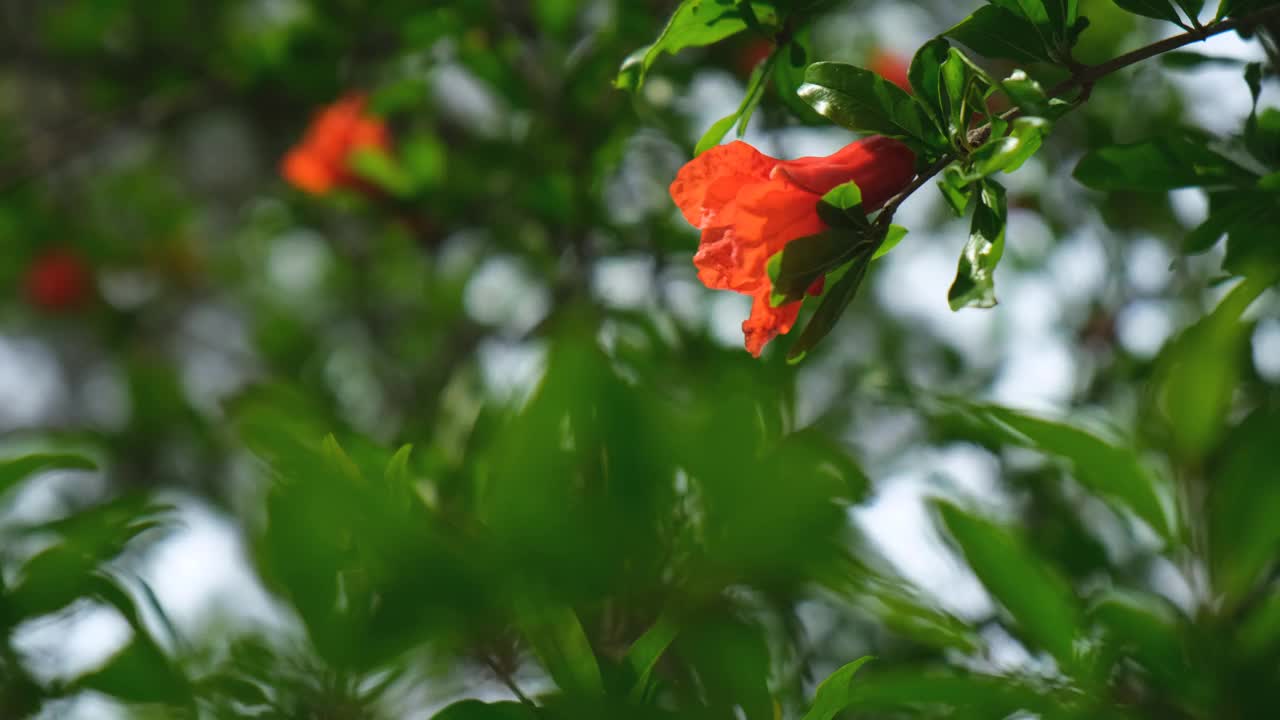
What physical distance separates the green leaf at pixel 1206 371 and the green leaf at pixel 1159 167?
10cm

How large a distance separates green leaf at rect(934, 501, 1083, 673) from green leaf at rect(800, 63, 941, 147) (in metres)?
0.17

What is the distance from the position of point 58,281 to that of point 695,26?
1962mm

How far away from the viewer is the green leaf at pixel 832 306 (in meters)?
0.42

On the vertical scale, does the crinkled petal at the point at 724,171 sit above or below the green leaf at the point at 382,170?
above

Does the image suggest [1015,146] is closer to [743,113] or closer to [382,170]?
[743,113]

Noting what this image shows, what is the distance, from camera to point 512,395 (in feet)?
1.12

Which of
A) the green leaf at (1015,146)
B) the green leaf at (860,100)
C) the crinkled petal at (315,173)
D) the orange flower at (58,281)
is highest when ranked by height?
the green leaf at (860,100)

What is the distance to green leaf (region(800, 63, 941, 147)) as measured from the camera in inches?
16.4

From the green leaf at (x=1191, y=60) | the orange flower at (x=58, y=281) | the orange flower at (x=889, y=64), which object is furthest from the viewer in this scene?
the orange flower at (x=58, y=281)

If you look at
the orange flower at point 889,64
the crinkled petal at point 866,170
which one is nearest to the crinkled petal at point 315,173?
the orange flower at point 889,64

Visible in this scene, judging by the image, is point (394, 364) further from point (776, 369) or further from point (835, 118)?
point (835, 118)

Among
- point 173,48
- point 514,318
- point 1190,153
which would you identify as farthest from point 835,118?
point 173,48

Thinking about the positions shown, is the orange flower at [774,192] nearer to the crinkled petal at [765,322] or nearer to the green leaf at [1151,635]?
the crinkled petal at [765,322]

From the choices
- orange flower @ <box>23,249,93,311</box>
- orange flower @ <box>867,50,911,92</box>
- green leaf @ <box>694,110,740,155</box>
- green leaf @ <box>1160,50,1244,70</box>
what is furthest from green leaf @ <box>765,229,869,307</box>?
orange flower @ <box>23,249,93,311</box>
